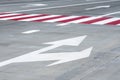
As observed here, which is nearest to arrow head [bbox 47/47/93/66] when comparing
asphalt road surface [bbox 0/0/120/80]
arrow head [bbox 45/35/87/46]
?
asphalt road surface [bbox 0/0/120/80]

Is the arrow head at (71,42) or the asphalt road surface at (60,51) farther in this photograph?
the arrow head at (71,42)

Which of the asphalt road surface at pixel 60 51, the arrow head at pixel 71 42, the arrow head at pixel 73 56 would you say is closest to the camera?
the asphalt road surface at pixel 60 51

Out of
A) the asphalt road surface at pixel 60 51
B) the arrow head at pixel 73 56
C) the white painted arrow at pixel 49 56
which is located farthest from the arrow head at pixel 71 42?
the arrow head at pixel 73 56

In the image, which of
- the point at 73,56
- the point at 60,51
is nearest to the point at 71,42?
the point at 60,51

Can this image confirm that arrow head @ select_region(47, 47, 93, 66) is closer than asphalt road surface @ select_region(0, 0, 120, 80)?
No

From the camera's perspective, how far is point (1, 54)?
891 centimetres

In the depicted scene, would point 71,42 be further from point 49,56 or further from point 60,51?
point 49,56

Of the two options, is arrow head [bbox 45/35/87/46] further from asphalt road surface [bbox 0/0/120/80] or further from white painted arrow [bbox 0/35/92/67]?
white painted arrow [bbox 0/35/92/67]

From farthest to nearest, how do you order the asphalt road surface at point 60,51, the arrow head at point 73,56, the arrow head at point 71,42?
the arrow head at point 71,42
the arrow head at point 73,56
the asphalt road surface at point 60,51

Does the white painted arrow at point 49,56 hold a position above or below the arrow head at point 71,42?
above

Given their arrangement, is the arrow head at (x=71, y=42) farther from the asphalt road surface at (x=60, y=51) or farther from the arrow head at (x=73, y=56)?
the arrow head at (x=73, y=56)

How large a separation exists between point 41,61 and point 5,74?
1.22m

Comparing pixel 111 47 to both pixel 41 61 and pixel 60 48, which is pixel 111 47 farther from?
pixel 41 61

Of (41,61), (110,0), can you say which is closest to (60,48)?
(41,61)
